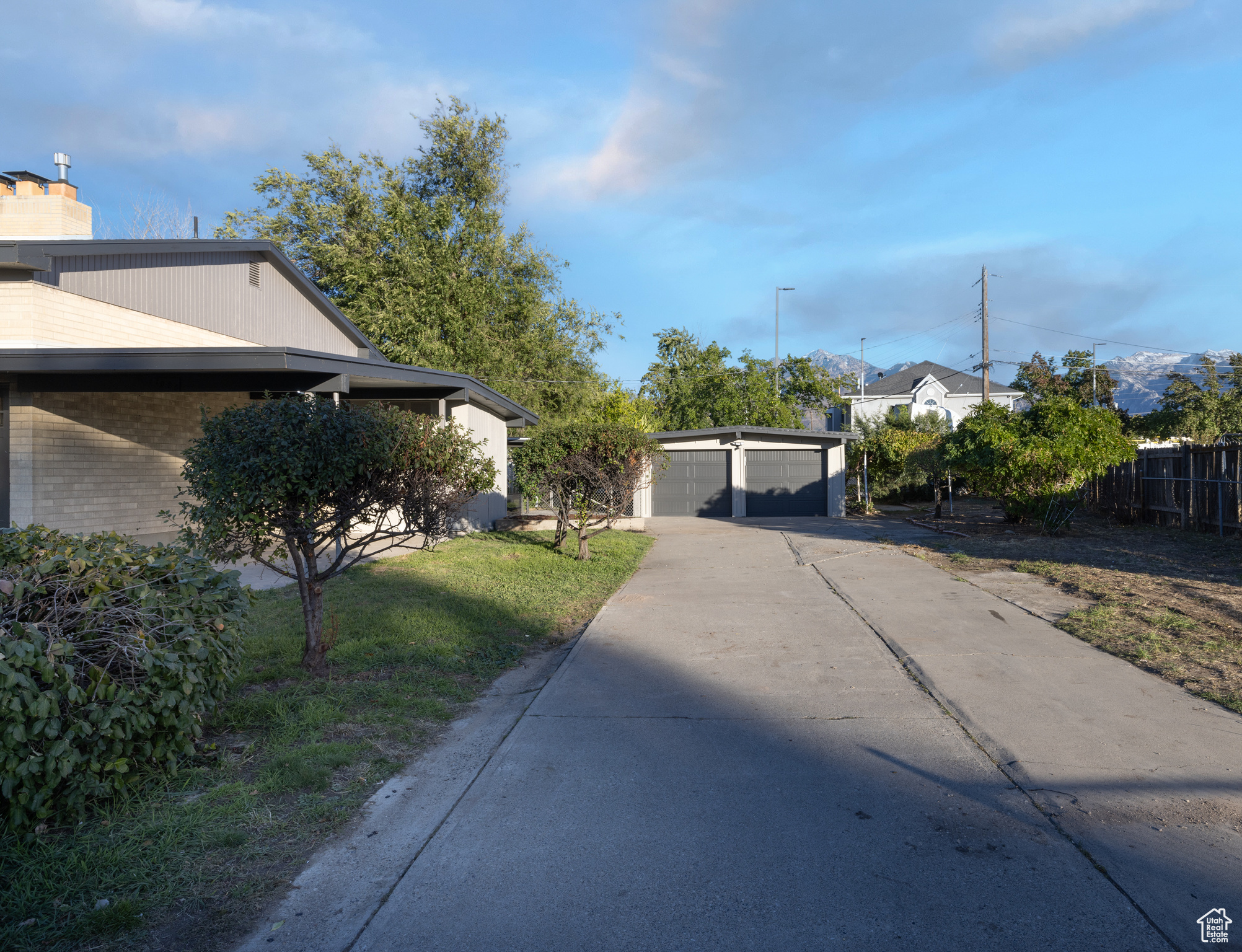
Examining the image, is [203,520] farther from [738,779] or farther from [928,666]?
[928,666]

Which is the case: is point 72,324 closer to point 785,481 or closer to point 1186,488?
point 785,481

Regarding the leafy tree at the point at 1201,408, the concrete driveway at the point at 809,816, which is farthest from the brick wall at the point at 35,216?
the leafy tree at the point at 1201,408

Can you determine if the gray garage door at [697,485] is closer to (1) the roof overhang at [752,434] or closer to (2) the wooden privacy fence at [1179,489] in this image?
(1) the roof overhang at [752,434]

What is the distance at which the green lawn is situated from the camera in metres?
2.77

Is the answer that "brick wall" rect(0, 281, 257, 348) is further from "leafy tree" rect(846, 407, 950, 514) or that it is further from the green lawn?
"leafy tree" rect(846, 407, 950, 514)

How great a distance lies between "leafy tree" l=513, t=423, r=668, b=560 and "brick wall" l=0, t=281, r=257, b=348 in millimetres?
6511

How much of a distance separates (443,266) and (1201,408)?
3166 cm

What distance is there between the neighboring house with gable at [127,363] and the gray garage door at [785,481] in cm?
1055

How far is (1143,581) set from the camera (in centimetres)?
963

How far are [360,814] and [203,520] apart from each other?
278 cm

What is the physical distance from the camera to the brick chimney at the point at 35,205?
49.2 ft

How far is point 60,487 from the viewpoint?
37.2ft

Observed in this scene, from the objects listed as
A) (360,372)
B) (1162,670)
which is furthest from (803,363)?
(1162,670)

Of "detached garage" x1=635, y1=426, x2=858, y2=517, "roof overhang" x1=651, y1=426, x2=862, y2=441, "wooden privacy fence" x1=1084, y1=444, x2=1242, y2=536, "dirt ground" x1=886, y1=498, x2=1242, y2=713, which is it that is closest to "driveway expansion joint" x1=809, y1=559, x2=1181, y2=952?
"dirt ground" x1=886, y1=498, x2=1242, y2=713
